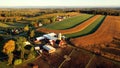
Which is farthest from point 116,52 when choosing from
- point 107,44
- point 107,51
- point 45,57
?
point 45,57

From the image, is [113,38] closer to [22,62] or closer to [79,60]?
[79,60]

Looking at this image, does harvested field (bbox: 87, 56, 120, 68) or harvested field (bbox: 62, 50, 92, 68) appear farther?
harvested field (bbox: 62, 50, 92, 68)

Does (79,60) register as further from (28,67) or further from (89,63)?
(28,67)

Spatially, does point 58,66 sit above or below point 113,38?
below

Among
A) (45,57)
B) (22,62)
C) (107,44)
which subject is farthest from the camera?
(107,44)

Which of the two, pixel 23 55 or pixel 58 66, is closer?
pixel 58 66

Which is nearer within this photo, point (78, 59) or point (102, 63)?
point (102, 63)

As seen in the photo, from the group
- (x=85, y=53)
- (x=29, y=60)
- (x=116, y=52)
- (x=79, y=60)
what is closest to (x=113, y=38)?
(x=116, y=52)

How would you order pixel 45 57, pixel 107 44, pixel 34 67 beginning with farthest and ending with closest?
1. pixel 107 44
2. pixel 45 57
3. pixel 34 67

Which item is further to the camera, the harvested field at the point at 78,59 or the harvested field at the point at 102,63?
the harvested field at the point at 78,59
